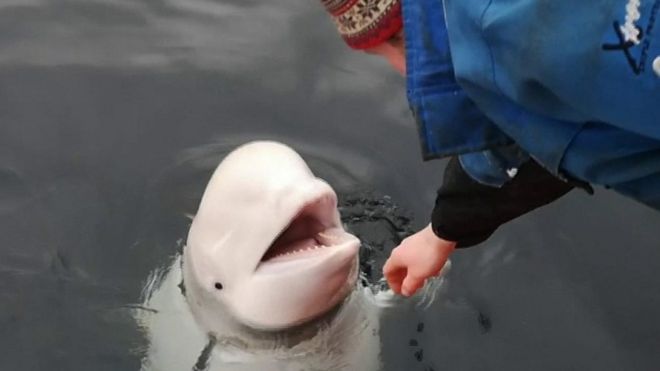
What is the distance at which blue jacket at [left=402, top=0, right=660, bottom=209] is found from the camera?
83.5 inches

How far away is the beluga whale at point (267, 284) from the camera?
11.2 ft

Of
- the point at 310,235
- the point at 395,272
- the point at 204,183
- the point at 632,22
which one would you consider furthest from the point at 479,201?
the point at 204,183

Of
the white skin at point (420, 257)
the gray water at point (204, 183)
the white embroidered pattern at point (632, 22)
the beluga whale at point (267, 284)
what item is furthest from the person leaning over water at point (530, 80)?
the gray water at point (204, 183)

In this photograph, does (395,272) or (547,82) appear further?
(395,272)

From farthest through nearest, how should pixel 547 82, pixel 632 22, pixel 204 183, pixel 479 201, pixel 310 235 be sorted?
1. pixel 204 183
2. pixel 310 235
3. pixel 479 201
4. pixel 547 82
5. pixel 632 22

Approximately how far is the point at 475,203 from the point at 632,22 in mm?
1110

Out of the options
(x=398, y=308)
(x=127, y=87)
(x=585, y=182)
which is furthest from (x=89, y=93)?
(x=585, y=182)

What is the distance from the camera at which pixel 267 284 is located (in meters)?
3.47

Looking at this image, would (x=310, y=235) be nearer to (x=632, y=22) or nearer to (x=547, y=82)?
(x=547, y=82)

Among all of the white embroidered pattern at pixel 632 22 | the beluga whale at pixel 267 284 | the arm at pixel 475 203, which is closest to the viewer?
the white embroidered pattern at pixel 632 22

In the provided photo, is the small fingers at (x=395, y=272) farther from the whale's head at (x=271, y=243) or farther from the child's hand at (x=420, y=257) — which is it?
the whale's head at (x=271, y=243)

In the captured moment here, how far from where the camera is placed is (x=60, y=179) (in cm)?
469

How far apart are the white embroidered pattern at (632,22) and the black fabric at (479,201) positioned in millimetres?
921

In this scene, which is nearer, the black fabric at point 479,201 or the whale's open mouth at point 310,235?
the black fabric at point 479,201
